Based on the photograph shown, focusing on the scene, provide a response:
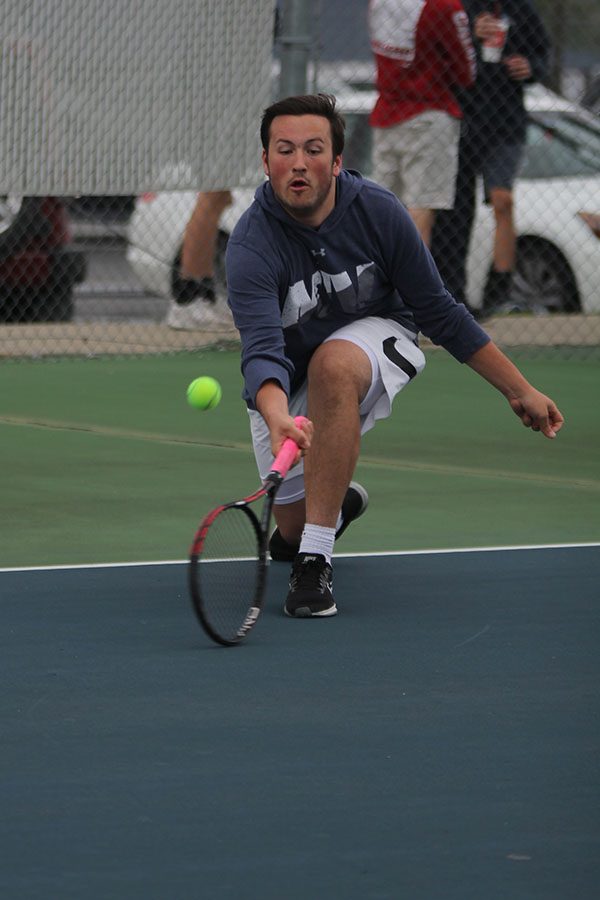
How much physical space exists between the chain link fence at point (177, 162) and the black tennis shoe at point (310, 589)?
5820 millimetres

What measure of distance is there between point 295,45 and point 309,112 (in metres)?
5.66

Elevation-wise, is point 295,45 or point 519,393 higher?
point 519,393

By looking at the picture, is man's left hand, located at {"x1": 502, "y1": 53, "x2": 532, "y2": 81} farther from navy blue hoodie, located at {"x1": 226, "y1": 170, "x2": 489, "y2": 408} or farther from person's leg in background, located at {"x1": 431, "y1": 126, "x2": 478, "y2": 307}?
navy blue hoodie, located at {"x1": 226, "y1": 170, "x2": 489, "y2": 408}

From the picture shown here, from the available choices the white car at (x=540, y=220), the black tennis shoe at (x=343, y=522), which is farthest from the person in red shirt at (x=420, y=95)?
the black tennis shoe at (x=343, y=522)

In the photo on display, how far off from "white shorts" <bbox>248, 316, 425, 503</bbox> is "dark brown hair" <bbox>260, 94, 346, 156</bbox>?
1.62ft

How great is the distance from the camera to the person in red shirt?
1099cm

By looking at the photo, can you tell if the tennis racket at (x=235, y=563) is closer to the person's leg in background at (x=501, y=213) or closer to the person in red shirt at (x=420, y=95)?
the person in red shirt at (x=420, y=95)

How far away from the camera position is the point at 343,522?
19.6ft

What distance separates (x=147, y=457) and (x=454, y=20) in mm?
4123

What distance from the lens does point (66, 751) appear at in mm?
3863

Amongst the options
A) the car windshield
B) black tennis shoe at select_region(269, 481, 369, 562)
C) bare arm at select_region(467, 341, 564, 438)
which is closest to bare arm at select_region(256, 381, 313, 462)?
bare arm at select_region(467, 341, 564, 438)

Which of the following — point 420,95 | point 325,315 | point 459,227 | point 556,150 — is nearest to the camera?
point 325,315

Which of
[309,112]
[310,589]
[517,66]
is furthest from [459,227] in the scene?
[310,589]

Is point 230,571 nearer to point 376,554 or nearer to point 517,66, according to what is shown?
point 376,554
